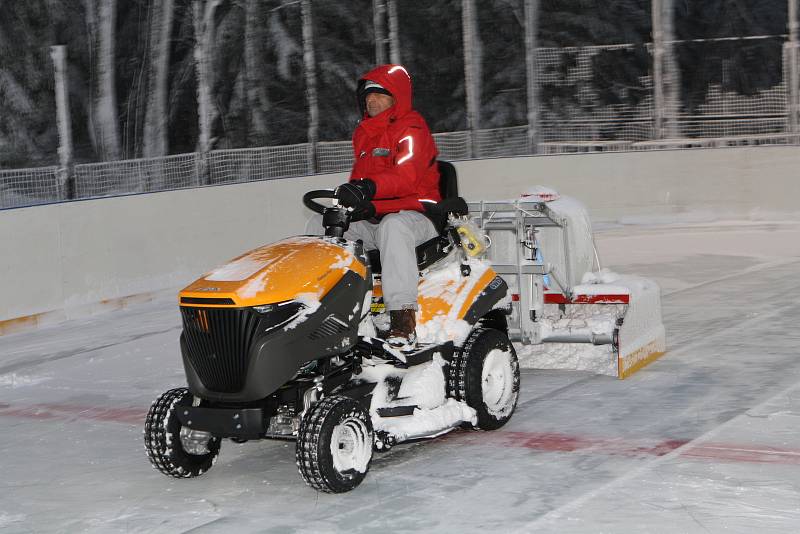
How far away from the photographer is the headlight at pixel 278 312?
183 inches

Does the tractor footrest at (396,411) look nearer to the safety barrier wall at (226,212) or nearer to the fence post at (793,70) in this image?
the safety barrier wall at (226,212)

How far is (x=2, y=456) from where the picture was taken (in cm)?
576

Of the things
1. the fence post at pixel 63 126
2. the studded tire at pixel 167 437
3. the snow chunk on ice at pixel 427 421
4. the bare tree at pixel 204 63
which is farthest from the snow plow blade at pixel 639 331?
the bare tree at pixel 204 63

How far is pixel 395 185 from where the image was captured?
5.39m

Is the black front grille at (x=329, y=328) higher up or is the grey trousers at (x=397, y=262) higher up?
the grey trousers at (x=397, y=262)

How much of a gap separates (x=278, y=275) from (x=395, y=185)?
82cm

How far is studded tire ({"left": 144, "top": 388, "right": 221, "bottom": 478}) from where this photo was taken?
4.99 metres

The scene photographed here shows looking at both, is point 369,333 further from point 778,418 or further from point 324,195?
point 778,418

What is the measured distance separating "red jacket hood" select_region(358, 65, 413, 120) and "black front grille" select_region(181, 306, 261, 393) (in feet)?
4.42

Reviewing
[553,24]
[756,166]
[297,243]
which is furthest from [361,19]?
[297,243]

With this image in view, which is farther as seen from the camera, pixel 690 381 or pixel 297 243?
pixel 690 381

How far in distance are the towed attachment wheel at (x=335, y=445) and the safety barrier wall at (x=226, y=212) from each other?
504 cm

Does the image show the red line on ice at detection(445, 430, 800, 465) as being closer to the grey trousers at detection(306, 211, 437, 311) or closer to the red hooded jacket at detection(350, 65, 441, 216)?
the grey trousers at detection(306, 211, 437, 311)

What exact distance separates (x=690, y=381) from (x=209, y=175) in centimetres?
684
